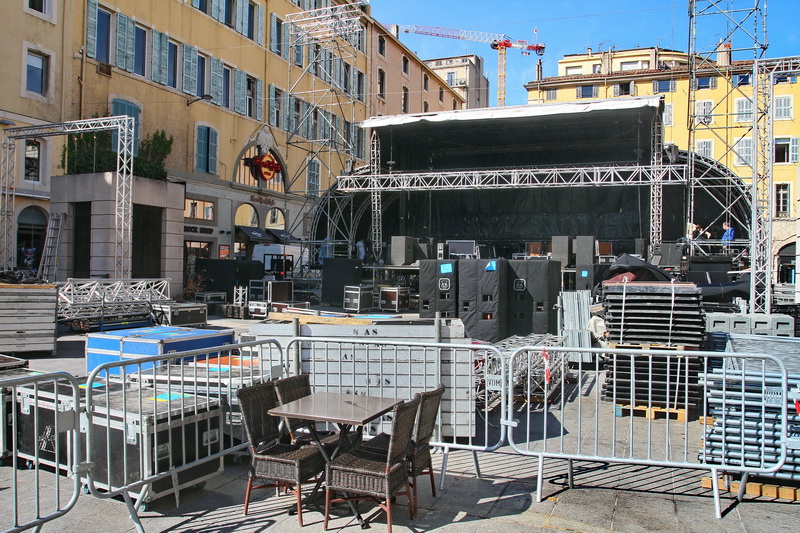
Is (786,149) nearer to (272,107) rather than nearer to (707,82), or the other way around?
(707,82)

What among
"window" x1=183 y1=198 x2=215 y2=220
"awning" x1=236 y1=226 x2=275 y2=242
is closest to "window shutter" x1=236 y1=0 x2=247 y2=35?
"window" x1=183 y1=198 x2=215 y2=220

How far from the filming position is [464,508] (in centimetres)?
496

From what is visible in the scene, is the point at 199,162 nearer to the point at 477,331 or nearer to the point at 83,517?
the point at 477,331

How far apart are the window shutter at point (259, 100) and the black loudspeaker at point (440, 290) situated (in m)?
23.2

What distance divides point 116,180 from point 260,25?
18827 millimetres

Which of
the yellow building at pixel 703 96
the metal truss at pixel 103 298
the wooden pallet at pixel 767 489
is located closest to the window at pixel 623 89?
the yellow building at pixel 703 96

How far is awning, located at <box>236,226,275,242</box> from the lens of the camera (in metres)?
34.2

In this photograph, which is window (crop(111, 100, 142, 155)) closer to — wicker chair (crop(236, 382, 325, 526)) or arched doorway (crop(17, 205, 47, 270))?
arched doorway (crop(17, 205, 47, 270))

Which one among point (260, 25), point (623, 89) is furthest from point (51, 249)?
point (623, 89)

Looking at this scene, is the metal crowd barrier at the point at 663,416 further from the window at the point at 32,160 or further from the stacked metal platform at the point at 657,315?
the window at the point at 32,160

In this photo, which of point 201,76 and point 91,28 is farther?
point 201,76

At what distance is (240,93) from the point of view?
33.9 metres

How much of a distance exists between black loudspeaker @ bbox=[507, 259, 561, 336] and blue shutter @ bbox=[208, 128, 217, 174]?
21866 mm

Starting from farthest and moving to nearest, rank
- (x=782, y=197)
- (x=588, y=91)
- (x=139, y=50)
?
1. (x=588, y=91)
2. (x=782, y=197)
3. (x=139, y=50)
